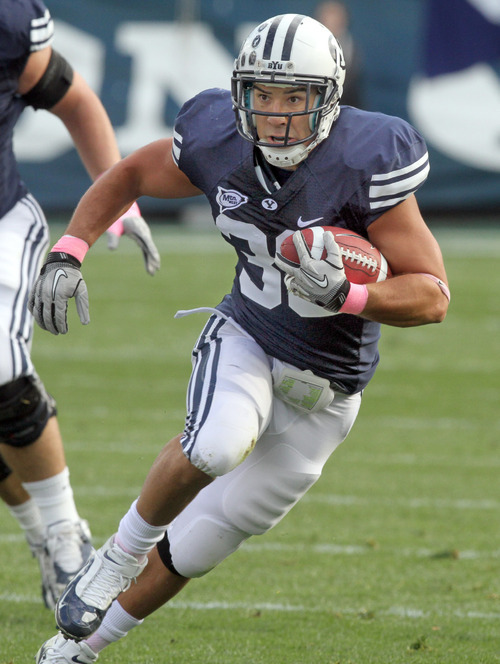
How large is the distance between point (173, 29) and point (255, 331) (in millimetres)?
10759

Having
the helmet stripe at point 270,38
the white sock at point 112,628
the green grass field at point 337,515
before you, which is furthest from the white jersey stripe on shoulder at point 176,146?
the green grass field at point 337,515

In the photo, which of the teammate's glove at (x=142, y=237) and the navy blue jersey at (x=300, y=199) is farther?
the teammate's glove at (x=142, y=237)

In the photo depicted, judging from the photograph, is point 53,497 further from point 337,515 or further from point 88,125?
point 337,515

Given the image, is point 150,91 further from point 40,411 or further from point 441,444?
point 40,411

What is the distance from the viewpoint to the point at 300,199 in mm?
2682

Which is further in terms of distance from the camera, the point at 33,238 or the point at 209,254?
the point at 209,254

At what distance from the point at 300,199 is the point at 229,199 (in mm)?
187

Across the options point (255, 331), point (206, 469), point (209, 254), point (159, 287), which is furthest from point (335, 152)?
point (209, 254)

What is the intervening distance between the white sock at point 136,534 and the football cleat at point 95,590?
16mm

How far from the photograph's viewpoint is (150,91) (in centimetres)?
1302

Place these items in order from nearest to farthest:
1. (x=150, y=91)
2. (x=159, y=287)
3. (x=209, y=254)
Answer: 1. (x=159, y=287)
2. (x=209, y=254)
3. (x=150, y=91)

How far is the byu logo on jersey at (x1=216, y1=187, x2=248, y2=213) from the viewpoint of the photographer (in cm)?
275

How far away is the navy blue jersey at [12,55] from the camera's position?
11.2 ft

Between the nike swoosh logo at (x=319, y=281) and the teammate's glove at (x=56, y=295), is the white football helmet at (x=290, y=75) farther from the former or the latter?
the teammate's glove at (x=56, y=295)
